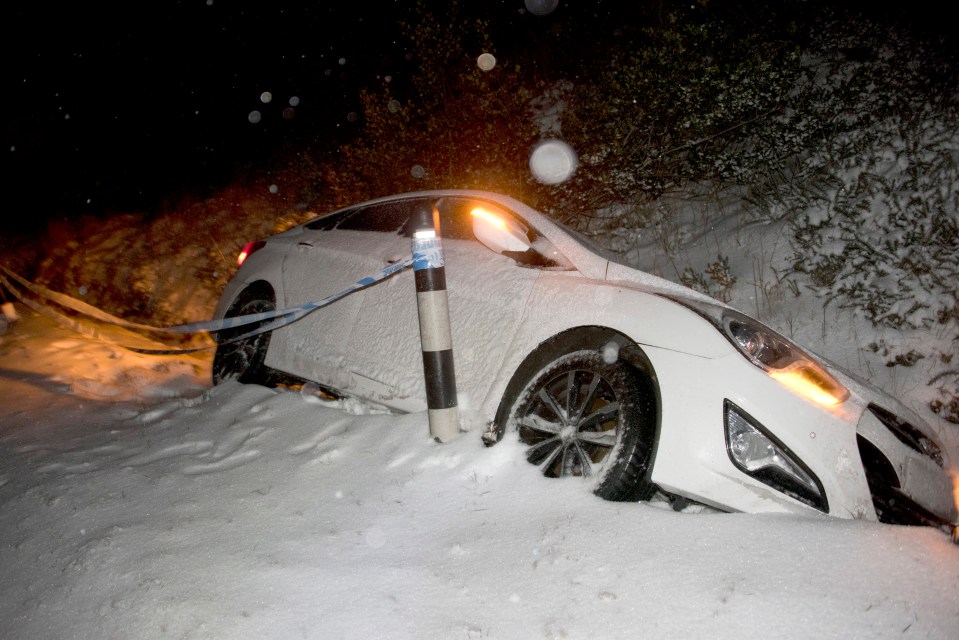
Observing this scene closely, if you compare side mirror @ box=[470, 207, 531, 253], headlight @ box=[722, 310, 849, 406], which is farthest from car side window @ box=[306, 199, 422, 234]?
headlight @ box=[722, 310, 849, 406]

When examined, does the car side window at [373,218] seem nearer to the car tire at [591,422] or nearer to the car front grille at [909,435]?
the car tire at [591,422]

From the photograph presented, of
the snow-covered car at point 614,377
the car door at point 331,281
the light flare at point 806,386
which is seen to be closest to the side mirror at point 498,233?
the snow-covered car at point 614,377

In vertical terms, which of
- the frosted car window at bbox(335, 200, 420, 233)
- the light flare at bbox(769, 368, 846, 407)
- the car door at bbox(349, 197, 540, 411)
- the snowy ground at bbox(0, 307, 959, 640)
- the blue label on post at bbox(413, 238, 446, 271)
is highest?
the frosted car window at bbox(335, 200, 420, 233)

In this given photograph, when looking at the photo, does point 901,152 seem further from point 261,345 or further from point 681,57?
point 261,345

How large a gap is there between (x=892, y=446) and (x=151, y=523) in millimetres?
2872

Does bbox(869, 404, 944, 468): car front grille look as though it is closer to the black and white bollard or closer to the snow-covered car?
the snow-covered car

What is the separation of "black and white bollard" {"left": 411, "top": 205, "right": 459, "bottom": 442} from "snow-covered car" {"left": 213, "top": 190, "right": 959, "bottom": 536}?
16 centimetres

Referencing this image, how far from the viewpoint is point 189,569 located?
2051mm

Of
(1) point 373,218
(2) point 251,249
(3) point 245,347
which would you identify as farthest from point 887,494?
(2) point 251,249

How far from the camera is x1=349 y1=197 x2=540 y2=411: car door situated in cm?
286

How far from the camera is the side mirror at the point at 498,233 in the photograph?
9.11 ft

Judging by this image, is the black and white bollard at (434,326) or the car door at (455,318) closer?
the black and white bollard at (434,326)

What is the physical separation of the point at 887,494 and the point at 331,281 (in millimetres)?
2957

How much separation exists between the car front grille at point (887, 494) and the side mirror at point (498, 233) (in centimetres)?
155
